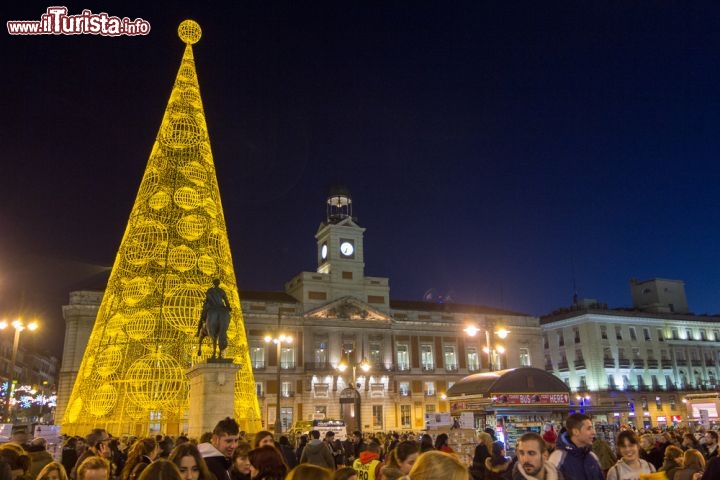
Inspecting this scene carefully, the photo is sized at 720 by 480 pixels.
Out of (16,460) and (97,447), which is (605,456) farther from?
(16,460)

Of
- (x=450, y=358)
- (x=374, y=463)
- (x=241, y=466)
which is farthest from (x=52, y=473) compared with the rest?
(x=450, y=358)

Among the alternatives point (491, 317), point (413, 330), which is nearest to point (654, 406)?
point (491, 317)

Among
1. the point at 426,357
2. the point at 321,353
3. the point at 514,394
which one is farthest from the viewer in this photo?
the point at 426,357

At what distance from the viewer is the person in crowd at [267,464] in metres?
5.23

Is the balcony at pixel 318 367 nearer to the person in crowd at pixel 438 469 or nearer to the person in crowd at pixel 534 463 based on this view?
the person in crowd at pixel 534 463

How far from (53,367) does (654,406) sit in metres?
122

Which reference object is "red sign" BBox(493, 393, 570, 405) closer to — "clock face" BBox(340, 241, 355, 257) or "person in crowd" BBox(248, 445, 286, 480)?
"person in crowd" BBox(248, 445, 286, 480)

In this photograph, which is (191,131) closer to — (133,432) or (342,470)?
(133,432)

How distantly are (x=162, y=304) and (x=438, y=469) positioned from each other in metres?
20.4

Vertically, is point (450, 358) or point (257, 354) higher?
point (257, 354)

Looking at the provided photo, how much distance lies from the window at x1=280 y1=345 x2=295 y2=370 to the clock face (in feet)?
43.0

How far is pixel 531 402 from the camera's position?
64.4 ft

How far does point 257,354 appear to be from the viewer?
60.8m

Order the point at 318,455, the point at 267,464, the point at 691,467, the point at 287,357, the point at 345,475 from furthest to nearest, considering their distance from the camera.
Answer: the point at 287,357 → the point at 318,455 → the point at 691,467 → the point at 267,464 → the point at 345,475
